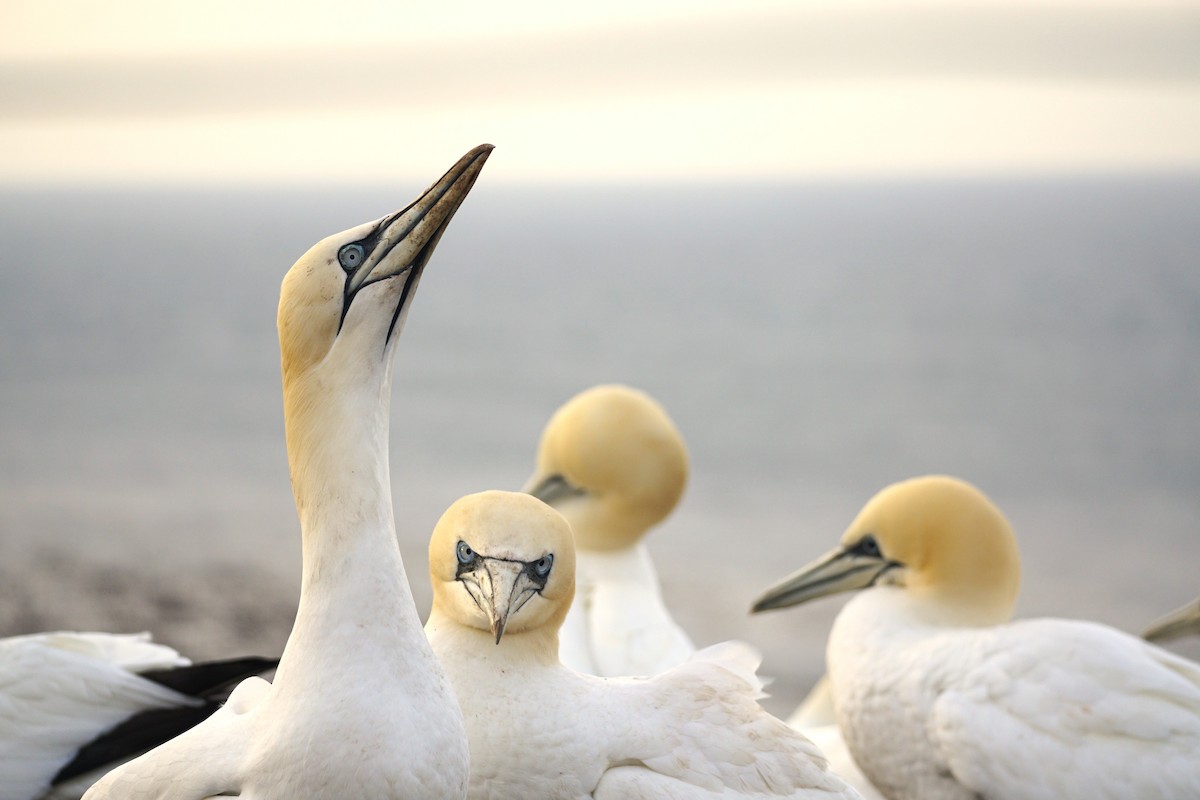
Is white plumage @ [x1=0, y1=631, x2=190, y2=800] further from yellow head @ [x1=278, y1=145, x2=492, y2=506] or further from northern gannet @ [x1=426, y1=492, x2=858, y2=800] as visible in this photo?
yellow head @ [x1=278, y1=145, x2=492, y2=506]

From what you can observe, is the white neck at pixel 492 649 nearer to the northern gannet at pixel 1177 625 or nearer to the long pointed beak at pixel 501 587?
the long pointed beak at pixel 501 587

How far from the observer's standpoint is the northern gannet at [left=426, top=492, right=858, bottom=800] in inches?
92.8

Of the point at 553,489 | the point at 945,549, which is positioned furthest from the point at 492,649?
the point at 553,489

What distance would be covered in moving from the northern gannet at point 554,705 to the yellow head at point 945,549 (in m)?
1.16

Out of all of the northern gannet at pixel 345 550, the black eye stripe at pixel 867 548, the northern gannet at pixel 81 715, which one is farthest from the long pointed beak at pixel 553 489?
the northern gannet at pixel 345 550

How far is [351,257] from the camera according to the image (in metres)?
2.07

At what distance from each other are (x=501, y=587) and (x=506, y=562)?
0.05m

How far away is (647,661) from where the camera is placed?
3.76 meters

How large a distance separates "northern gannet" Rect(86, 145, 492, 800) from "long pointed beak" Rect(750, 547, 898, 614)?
6.53 feet

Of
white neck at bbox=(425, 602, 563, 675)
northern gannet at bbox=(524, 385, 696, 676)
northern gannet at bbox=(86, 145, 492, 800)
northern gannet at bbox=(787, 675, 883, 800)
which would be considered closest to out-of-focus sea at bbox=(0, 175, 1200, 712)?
northern gannet at bbox=(787, 675, 883, 800)

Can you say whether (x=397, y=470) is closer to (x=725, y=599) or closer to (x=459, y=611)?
(x=725, y=599)

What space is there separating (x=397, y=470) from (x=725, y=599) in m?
3.52

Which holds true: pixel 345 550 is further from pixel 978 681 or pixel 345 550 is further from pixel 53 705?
pixel 978 681

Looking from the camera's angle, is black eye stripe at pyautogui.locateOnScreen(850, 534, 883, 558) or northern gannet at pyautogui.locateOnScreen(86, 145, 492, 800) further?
black eye stripe at pyautogui.locateOnScreen(850, 534, 883, 558)
